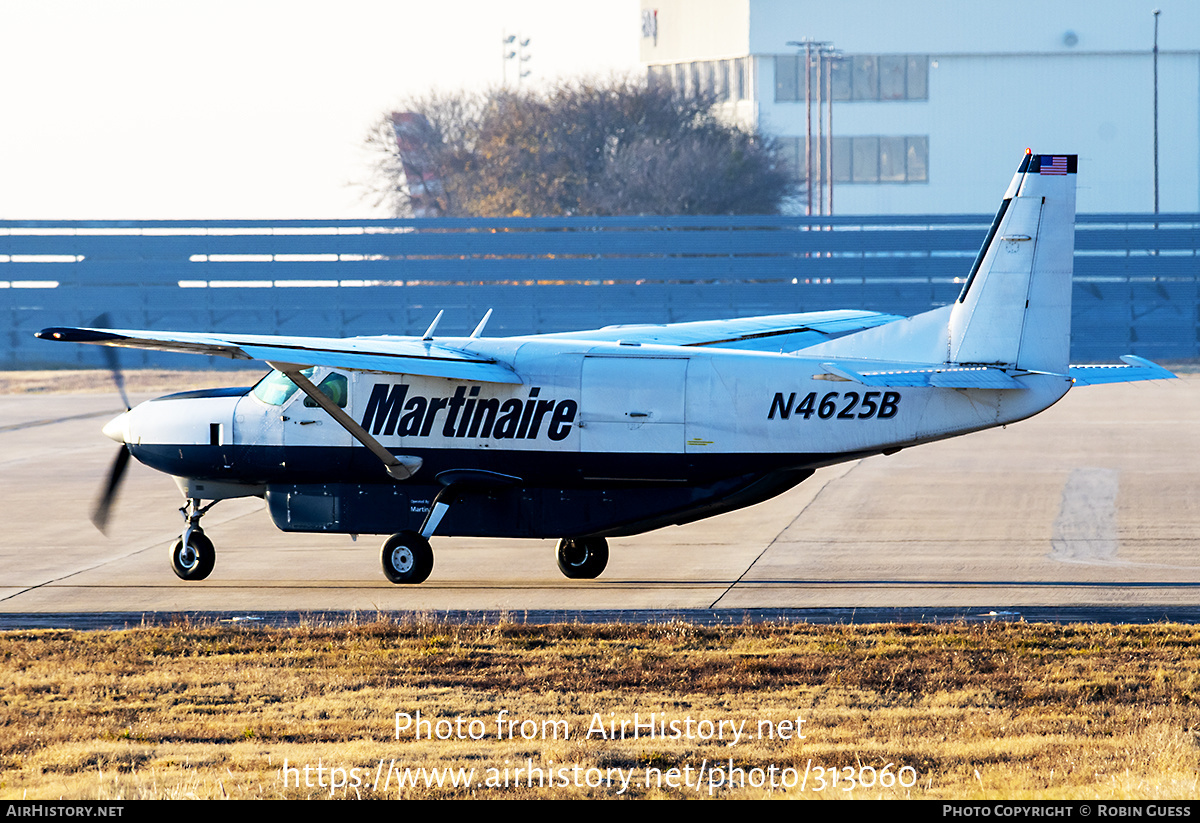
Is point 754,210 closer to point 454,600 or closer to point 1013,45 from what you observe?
point 1013,45

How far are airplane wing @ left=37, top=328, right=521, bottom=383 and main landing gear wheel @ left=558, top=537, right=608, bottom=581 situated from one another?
1946 mm

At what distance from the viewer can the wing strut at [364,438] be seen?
1410 cm

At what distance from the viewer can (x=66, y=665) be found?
11234mm

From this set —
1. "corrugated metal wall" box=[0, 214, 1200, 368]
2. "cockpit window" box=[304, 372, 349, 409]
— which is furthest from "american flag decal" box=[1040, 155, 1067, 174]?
"corrugated metal wall" box=[0, 214, 1200, 368]

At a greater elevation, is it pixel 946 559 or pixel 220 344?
pixel 220 344

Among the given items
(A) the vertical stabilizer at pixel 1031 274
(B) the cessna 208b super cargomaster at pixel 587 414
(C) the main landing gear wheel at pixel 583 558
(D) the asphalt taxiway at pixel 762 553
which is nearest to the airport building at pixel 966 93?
(D) the asphalt taxiway at pixel 762 553

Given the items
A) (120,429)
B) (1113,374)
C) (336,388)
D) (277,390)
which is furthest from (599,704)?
(120,429)

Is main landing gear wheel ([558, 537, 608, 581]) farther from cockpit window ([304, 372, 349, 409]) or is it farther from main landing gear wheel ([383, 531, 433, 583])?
cockpit window ([304, 372, 349, 409])

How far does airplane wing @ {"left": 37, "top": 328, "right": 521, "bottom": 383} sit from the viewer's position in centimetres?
1255

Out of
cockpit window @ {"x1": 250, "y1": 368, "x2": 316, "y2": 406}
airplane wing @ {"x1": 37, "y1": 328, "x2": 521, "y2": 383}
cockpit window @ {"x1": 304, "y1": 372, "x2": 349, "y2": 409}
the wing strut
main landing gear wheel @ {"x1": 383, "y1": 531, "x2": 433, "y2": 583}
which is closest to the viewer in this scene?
airplane wing @ {"x1": 37, "y1": 328, "x2": 521, "y2": 383}

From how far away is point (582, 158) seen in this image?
8856 cm

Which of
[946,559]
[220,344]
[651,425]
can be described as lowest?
[946,559]

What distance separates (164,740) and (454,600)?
488 cm
